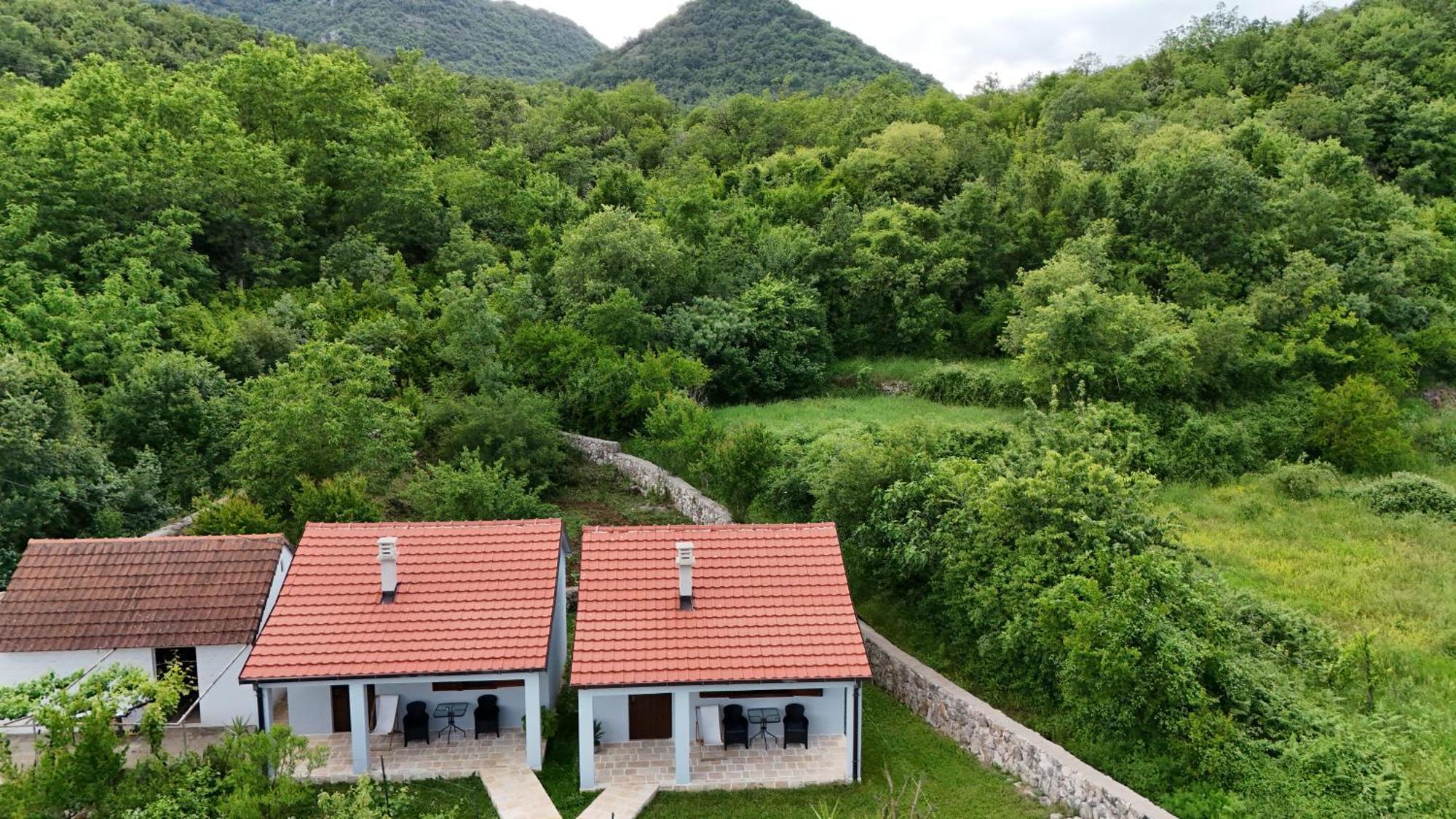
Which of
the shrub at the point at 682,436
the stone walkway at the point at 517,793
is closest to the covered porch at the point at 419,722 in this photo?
the stone walkway at the point at 517,793

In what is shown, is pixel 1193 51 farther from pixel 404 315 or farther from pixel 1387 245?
pixel 404 315

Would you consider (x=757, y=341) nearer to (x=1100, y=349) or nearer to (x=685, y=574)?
(x=1100, y=349)

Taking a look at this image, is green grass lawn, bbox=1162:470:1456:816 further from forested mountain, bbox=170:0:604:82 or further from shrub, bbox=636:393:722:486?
forested mountain, bbox=170:0:604:82

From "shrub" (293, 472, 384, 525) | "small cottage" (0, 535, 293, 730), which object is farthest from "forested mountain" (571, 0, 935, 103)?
"small cottage" (0, 535, 293, 730)

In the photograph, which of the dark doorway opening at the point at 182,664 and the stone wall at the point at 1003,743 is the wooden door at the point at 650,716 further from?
the dark doorway opening at the point at 182,664

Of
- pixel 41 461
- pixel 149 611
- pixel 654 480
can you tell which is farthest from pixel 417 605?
pixel 654 480

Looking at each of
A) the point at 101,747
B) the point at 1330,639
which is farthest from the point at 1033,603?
the point at 101,747
